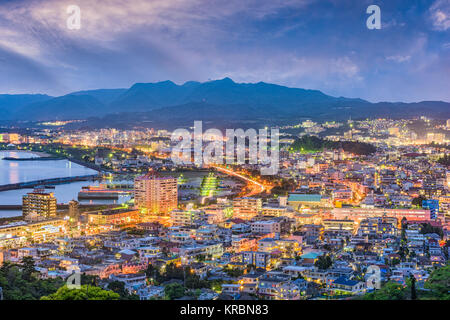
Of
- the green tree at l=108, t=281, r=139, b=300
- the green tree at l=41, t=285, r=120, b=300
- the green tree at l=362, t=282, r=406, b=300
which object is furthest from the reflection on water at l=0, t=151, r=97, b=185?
the green tree at l=362, t=282, r=406, b=300

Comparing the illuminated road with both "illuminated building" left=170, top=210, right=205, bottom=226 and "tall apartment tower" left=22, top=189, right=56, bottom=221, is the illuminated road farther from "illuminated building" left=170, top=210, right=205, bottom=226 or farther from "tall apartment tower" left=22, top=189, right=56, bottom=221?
"tall apartment tower" left=22, top=189, right=56, bottom=221

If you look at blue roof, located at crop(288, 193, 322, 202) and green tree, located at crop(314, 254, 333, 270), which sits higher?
blue roof, located at crop(288, 193, 322, 202)

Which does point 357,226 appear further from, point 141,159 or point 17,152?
point 17,152

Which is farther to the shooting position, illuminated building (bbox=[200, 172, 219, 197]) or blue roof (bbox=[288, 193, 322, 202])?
illuminated building (bbox=[200, 172, 219, 197])

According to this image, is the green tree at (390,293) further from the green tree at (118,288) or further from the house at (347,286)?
the green tree at (118,288)

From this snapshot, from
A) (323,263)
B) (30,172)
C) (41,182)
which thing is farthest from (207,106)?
(323,263)
